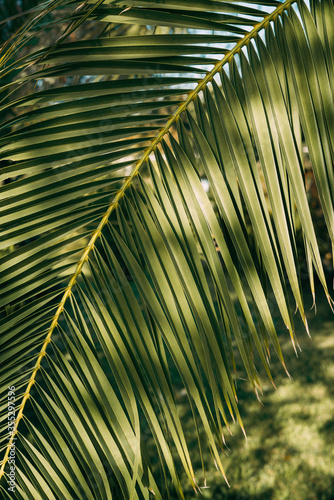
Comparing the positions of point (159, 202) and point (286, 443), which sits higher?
point (159, 202)

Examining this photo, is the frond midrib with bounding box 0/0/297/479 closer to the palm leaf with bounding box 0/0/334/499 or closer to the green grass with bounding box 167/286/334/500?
the palm leaf with bounding box 0/0/334/499

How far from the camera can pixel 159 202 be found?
3.50 ft

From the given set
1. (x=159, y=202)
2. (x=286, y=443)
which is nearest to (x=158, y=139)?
(x=159, y=202)

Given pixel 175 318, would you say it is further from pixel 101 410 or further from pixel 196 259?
pixel 101 410

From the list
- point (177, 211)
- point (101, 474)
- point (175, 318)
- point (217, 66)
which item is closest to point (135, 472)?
point (101, 474)

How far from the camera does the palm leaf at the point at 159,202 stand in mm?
985

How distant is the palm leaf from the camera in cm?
99

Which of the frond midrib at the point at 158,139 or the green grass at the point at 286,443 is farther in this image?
the green grass at the point at 286,443

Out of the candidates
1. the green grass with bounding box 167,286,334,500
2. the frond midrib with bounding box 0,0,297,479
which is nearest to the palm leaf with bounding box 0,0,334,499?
the frond midrib with bounding box 0,0,297,479

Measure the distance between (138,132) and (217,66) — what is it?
0.27 metres

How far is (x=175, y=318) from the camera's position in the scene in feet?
3.39

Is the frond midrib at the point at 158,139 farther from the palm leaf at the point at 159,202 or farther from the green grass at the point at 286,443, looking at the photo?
the green grass at the point at 286,443

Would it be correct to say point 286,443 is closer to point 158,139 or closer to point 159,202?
point 159,202

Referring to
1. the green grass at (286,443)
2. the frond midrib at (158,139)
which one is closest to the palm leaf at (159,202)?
the frond midrib at (158,139)
